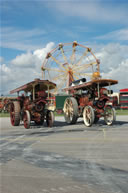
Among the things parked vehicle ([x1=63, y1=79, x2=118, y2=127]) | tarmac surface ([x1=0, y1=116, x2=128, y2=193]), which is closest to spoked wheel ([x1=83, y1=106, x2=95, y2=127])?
parked vehicle ([x1=63, y1=79, x2=118, y2=127])

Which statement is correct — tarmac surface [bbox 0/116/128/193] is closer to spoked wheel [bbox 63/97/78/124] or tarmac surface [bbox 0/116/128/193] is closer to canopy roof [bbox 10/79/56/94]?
canopy roof [bbox 10/79/56/94]

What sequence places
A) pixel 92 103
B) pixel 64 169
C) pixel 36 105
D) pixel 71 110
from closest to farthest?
pixel 64 169, pixel 36 105, pixel 92 103, pixel 71 110

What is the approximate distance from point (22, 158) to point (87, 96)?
8.76m

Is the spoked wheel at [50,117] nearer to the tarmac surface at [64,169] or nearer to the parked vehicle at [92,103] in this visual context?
the parked vehicle at [92,103]

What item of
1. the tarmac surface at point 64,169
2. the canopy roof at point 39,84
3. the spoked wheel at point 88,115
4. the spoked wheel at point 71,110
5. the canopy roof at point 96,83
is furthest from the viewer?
the spoked wheel at point 71,110

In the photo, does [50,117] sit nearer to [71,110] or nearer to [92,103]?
[71,110]

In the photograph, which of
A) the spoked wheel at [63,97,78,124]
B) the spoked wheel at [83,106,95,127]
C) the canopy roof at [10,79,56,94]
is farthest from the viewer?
the spoked wheel at [63,97,78,124]

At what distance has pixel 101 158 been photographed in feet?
17.6

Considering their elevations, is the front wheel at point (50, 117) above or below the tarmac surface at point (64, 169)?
above

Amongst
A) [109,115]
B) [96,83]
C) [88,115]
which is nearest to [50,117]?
[88,115]

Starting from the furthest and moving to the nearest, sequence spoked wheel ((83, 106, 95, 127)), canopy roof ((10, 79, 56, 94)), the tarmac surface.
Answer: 1. canopy roof ((10, 79, 56, 94))
2. spoked wheel ((83, 106, 95, 127))
3. the tarmac surface

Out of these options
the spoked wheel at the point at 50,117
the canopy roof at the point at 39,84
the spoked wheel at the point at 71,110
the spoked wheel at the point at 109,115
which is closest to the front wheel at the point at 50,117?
the spoked wheel at the point at 50,117

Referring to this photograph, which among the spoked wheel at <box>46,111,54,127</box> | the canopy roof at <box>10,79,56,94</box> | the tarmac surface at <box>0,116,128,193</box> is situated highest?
the canopy roof at <box>10,79,56,94</box>

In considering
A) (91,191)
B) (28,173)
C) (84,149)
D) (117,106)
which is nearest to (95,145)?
(84,149)
